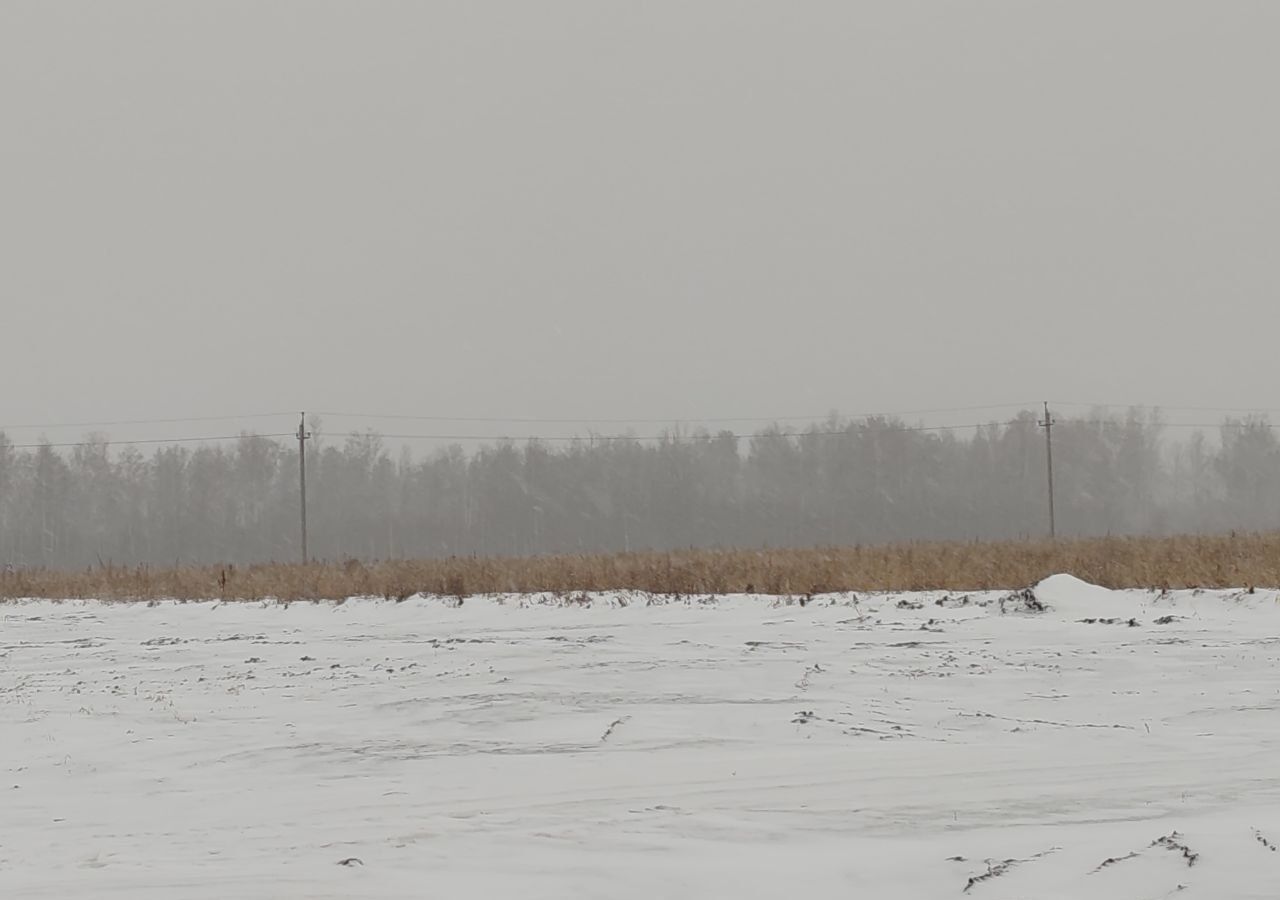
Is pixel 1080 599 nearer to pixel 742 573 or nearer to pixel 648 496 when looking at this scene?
pixel 742 573

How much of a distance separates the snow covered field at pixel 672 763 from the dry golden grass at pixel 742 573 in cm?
329

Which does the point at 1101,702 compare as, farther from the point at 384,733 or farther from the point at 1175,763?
the point at 384,733

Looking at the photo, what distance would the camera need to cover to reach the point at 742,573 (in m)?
15.5

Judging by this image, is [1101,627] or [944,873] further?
[1101,627]

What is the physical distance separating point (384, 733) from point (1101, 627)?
5.95 meters

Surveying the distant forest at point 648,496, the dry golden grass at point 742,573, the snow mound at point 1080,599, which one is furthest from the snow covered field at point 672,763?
the distant forest at point 648,496

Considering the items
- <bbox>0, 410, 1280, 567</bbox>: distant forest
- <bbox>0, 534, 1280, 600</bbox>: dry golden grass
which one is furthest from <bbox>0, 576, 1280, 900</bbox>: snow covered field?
<bbox>0, 410, 1280, 567</bbox>: distant forest

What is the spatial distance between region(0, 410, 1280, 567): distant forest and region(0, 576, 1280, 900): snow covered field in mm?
61685

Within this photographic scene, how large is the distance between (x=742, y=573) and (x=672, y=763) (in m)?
10.5

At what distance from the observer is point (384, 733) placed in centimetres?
596

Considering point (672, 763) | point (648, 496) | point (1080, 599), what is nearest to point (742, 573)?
point (1080, 599)

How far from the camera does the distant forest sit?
72250mm

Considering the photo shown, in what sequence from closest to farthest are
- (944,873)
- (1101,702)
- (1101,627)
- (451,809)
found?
(944,873) < (451,809) < (1101,702) < (1101,627)

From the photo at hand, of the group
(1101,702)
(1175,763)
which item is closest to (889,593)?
(1101,702)
